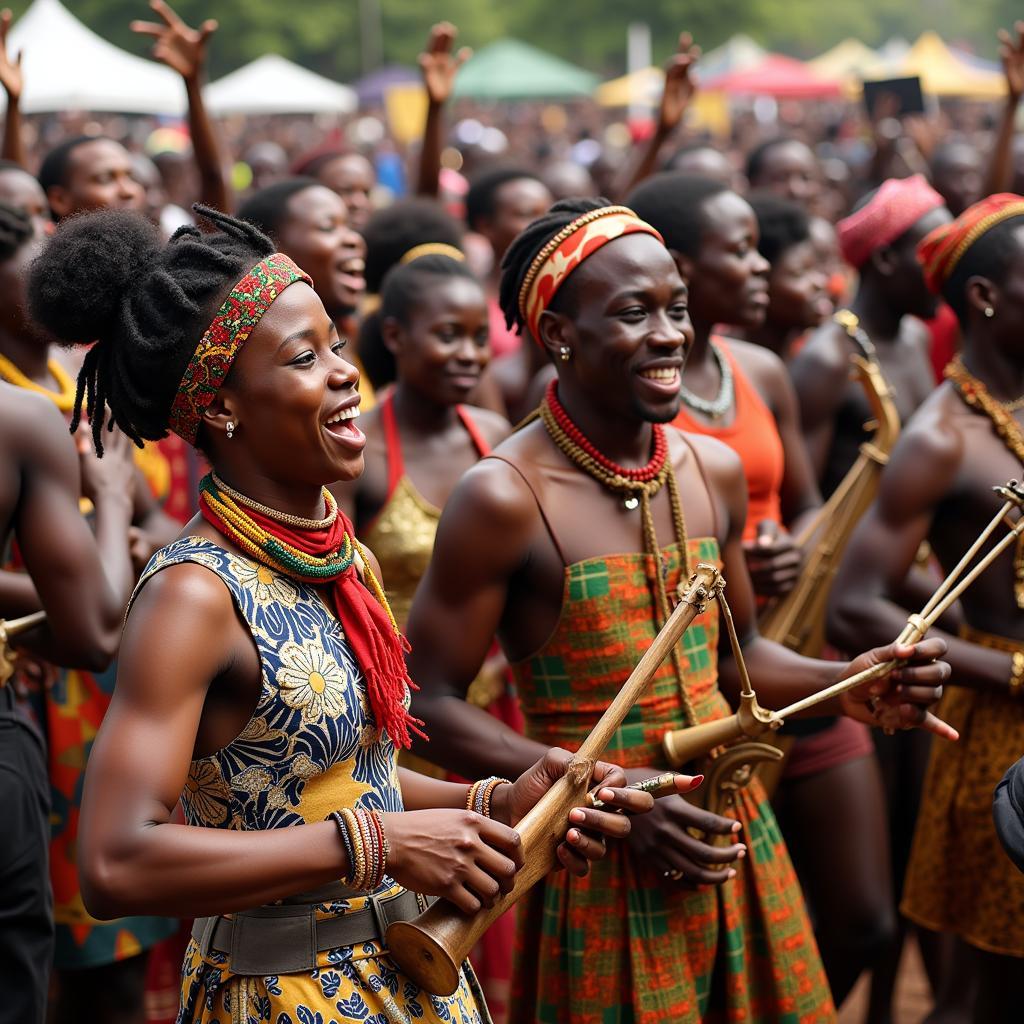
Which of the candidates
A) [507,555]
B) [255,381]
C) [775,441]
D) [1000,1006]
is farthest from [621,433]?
[1000,1006]

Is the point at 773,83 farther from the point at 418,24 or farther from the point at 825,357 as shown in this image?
the point at 825,357

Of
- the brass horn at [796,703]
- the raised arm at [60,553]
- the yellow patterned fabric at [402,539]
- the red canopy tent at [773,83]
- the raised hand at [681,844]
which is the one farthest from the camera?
the red canopy tent at [773,83]

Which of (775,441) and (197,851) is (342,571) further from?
(775,441)

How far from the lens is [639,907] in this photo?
349 centimetres

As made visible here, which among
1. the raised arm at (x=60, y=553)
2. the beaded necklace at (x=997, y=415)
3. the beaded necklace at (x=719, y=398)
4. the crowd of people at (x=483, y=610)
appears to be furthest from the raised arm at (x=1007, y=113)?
the raised arm at (x=60, y=553)

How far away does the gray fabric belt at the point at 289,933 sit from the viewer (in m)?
2.63

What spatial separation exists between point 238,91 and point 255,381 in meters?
23.9

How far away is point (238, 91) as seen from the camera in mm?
25312

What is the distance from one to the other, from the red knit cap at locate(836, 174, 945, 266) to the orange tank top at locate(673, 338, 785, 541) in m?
1.50

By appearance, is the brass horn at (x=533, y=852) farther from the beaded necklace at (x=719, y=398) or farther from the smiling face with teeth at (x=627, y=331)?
the beaded necklace at (x=719, y=398)

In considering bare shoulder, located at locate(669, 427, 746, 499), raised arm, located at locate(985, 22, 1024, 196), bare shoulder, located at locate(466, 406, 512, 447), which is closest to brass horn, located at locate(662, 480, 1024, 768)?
bare shoulder, located at locate(669, 427, 746, 499)

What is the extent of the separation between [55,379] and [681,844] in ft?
8.25

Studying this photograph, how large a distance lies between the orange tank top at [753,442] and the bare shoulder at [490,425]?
69cm

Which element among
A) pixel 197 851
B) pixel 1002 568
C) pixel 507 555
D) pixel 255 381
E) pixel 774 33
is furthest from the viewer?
pixel 774 33
